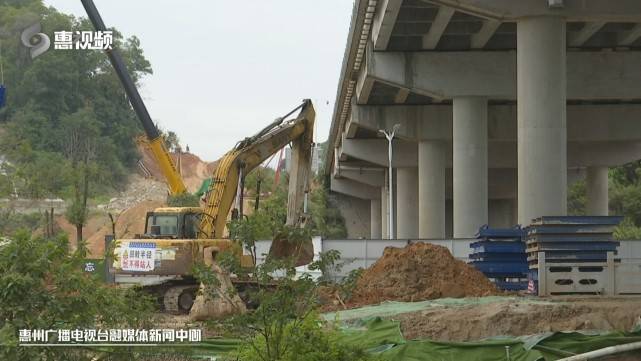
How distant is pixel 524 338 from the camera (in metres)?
16.4

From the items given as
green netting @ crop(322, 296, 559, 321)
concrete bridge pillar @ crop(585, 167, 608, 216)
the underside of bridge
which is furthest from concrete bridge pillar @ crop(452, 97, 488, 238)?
concrete bridge pillar @ crop(585, 167, 608, 216)

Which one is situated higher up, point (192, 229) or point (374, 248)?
point (192, 229)

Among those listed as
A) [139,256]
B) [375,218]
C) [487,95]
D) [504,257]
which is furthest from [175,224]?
[375,218]

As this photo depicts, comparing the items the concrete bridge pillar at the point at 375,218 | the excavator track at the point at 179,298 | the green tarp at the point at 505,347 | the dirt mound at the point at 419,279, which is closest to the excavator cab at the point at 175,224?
the excavator track at the point at 179,298

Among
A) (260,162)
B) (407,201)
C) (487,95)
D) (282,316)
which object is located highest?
(487,95)

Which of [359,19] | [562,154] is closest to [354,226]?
[359,19]

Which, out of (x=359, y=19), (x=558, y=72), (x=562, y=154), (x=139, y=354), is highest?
(x=359, y=19)

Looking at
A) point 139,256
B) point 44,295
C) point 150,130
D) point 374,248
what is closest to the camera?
point 44,295

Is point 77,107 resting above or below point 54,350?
above

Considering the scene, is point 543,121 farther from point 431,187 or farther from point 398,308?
point 431,187

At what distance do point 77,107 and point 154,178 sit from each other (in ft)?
43.0

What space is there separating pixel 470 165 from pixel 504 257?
13.2 meters

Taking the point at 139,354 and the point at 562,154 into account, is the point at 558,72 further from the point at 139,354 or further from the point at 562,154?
the point at 139,354

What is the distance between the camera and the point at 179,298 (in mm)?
31250
